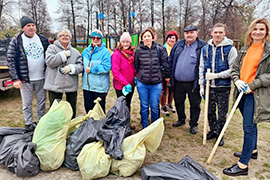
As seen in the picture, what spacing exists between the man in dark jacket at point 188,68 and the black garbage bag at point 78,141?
1.49m

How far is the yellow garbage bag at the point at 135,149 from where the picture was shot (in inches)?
87.6

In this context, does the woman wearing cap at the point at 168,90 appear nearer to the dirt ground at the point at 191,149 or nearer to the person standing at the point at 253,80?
the dirt ground at the point at 191,149

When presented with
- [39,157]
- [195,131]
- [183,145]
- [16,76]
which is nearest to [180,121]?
[195,131]

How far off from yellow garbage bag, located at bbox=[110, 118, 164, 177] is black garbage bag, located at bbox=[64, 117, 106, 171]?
1.39ft

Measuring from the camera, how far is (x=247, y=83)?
7.52 ft

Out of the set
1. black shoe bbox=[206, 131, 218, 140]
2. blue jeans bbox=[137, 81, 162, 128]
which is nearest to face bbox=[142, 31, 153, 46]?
blue jeans bbox=[137, 81, 162, 128]

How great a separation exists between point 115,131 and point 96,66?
1094 millimetres

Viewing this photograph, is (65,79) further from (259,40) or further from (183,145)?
(259,40)

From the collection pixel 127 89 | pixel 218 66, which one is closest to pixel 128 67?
pixel 127 89

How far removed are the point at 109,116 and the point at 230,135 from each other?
223 cm

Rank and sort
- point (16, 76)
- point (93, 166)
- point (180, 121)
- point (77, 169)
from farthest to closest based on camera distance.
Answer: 1. point (180, 121)
2. point (16, 76)
3. point (77, 169)
4. point (93, 166)

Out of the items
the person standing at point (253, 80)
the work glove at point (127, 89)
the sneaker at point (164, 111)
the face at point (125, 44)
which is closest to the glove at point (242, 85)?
the person standing at point (253, 80)

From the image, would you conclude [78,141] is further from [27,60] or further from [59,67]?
[27,60]

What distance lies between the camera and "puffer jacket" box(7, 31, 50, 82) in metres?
2.97
